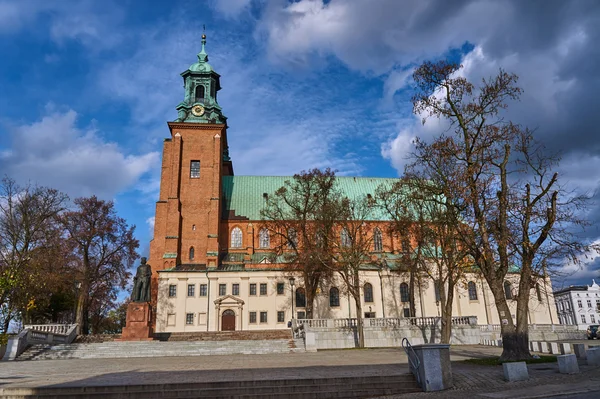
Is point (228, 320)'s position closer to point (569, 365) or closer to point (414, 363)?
point (414, 363)

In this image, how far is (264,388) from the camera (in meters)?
13.1

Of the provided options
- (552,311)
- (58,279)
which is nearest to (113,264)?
(58,279)

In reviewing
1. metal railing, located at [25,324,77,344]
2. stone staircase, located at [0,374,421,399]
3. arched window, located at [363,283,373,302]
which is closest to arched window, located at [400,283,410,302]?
arched window, located at [363,283,373,302]

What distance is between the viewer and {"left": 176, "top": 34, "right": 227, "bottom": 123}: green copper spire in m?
57.4

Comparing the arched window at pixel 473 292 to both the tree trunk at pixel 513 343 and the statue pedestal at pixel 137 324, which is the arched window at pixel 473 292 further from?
the statue pedestal at pixel 137 324

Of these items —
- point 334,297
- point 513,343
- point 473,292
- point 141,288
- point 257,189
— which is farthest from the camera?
point 257,189

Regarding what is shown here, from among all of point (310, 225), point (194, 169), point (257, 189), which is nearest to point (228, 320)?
point (310, 225)

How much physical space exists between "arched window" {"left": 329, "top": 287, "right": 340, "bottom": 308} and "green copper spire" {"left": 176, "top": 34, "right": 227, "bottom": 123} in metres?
25.7

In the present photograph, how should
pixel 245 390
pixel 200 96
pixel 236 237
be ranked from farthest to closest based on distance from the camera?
pixel 200 96, pixel 236 237, pixel 245 390

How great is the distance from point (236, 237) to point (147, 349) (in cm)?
2713

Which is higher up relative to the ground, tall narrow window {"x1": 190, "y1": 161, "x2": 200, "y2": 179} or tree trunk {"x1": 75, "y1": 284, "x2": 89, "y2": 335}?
tall narrow window {"x1": 190, "y1": 161, "x2": 200, "y2": 179}

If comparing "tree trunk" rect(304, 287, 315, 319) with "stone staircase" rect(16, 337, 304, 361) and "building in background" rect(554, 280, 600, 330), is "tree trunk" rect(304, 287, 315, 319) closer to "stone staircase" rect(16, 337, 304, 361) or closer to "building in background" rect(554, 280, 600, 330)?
"stone staircase" rect(16, 337, 304, 361)

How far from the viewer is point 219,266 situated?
2032 inches

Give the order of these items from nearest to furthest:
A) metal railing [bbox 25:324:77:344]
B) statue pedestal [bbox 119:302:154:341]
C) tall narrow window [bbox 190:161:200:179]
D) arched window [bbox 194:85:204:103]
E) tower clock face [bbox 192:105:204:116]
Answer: metal railing [bbox 25:324:77:344], statue pedestal [bbox 119:302:154:341], tall narrow window [bbox 190:161:200:179], tower clock face [bbox 192:105:204:116], arched window [bbox 194:85:204:103]
